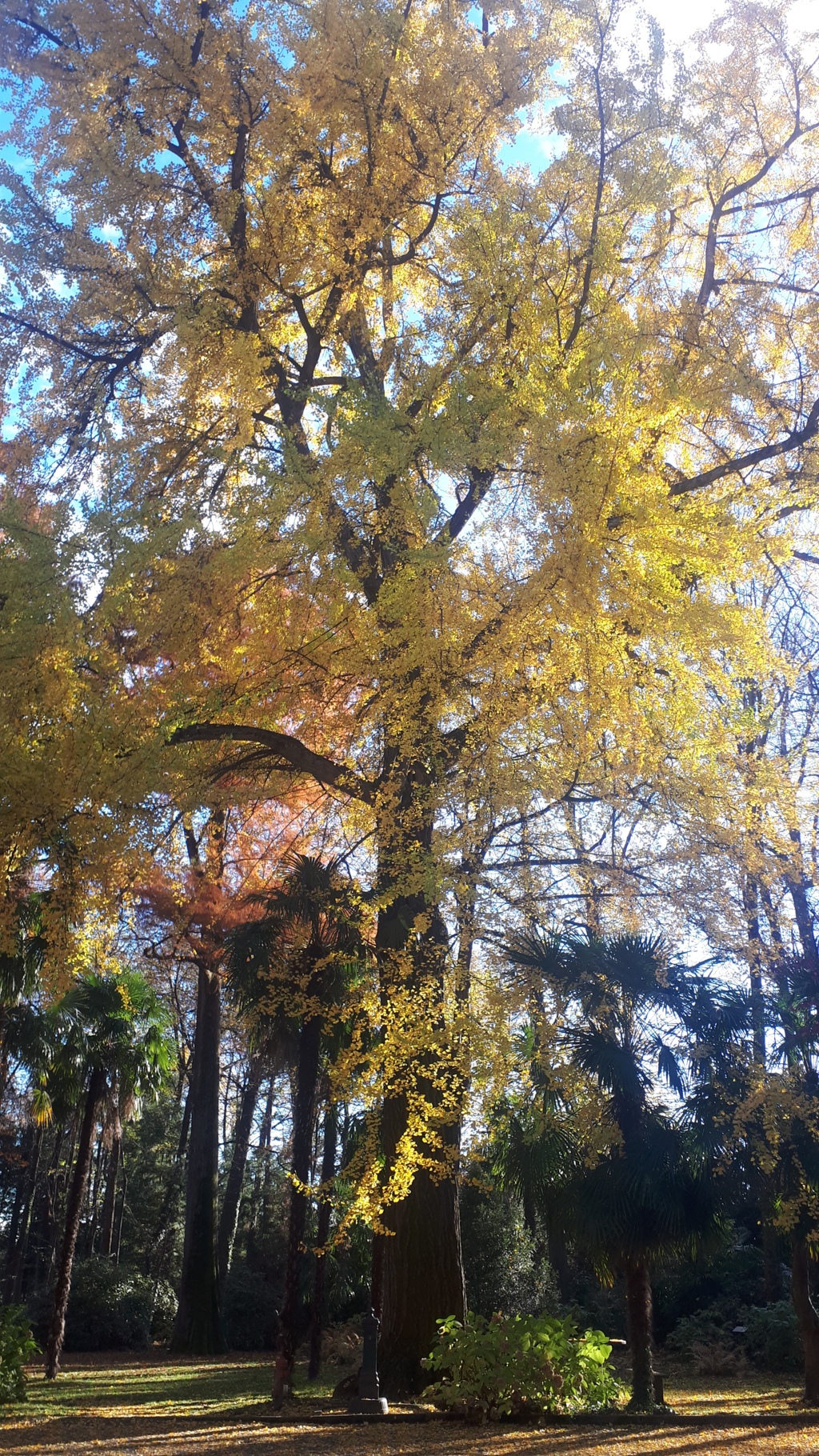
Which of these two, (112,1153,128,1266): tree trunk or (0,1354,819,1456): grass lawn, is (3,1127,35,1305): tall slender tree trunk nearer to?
(112,1153,128,1266): tree trunk

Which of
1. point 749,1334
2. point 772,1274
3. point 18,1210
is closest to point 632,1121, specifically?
point 749,1334

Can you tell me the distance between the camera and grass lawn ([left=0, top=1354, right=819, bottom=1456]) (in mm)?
6145

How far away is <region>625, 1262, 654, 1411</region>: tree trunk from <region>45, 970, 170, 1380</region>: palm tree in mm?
7291

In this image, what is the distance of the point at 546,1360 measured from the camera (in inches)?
288

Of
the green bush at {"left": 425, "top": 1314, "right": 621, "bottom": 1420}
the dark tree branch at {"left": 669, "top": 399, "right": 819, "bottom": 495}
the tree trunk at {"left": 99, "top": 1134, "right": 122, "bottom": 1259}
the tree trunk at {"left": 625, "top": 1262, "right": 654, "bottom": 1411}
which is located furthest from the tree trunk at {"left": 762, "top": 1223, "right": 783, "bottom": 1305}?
the tree trunk at {"left": 99, "top": 1134, "right": 122, "bottom": 1259}

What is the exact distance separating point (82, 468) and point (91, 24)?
367 centimetres

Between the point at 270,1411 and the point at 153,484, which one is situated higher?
the point at 153,484

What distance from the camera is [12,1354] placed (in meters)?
9.59

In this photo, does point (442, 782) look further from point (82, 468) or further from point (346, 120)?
point (346, 120)

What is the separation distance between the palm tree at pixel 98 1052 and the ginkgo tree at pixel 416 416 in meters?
6.27

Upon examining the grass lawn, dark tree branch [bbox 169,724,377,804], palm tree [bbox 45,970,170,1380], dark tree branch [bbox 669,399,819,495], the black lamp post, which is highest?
dark tree branch [bbox 669,399,819,495]

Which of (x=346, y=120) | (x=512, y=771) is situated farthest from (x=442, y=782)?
(x=346, y=120)

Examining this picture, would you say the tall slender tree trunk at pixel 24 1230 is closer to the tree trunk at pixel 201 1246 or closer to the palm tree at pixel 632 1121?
the tree trunk at pixel 201 1246

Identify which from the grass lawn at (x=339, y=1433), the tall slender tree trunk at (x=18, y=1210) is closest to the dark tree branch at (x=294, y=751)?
the grass lawn at (x=339, y=1433)
